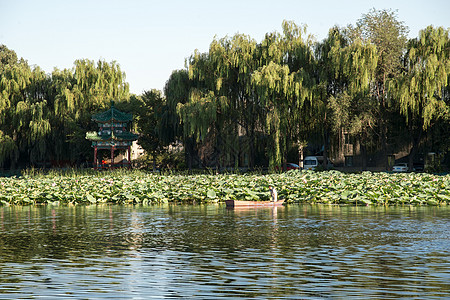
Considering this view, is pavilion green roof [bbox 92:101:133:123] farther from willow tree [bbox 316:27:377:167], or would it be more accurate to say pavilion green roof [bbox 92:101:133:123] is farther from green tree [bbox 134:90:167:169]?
willow tree [bbox 316:27:377:167]

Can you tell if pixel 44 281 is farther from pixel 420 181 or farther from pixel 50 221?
pixel 420 181

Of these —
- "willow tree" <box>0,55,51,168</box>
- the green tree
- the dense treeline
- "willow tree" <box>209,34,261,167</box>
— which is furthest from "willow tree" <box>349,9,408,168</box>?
"willow tree" <box>0,55,51,168</box>

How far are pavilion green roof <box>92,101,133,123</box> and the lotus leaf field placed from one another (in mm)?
22081

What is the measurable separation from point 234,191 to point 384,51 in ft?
73.3

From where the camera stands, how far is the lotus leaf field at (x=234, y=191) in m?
27.2

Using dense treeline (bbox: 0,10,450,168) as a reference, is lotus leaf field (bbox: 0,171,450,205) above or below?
below

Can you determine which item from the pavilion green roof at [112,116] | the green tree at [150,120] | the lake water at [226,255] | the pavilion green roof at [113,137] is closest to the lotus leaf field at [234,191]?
the lake water at [226,255]

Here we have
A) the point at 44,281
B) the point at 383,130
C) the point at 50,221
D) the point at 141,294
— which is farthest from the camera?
the point at 383,130

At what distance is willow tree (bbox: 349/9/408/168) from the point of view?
44.3m

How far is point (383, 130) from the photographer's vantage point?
44750mm

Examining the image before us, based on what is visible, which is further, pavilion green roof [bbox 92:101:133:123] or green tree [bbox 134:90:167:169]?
green tree [bbox 134:90:167:169]

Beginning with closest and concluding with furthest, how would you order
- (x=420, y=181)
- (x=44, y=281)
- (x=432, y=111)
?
(x=44, y=281), (x=420, y=181), (x=432, y=111)

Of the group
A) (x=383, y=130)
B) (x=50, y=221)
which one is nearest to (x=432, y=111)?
(x=383, y=130)

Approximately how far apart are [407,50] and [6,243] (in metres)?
37.4
